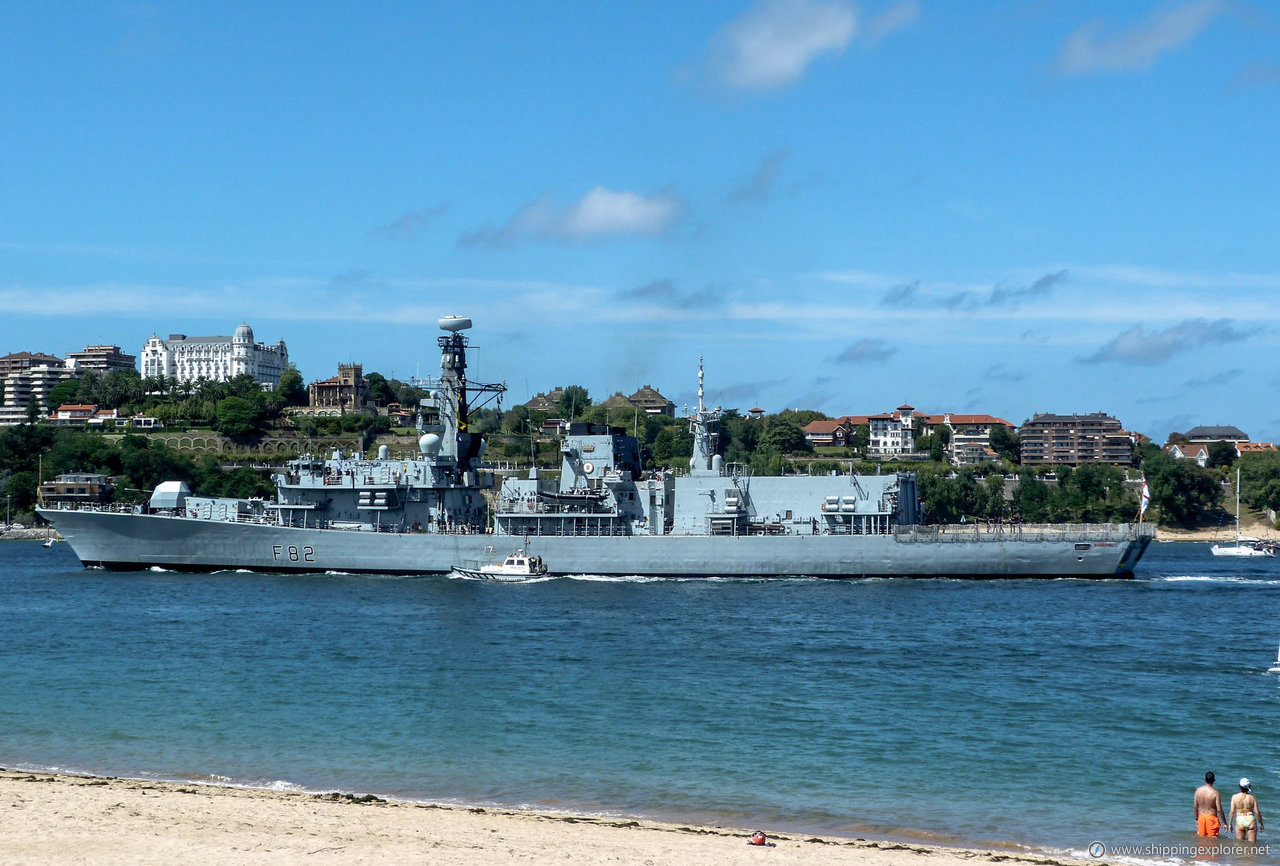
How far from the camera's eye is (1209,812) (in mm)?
16219

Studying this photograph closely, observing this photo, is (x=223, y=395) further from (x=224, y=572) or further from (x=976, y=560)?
(x=976, y=560)

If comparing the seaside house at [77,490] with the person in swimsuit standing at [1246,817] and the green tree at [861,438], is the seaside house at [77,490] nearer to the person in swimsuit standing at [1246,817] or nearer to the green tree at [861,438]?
the green tree at [861,438]

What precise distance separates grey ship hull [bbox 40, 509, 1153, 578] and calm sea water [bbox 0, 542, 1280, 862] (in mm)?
2813

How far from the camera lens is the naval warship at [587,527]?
4722 cm

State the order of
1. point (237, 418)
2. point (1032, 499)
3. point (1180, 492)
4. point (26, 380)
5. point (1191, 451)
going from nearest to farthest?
1. point (1032, 499)
2. point (1180, 492)
3. point (237, 418)
4. point (1191, 451)
5. point (26, 380)

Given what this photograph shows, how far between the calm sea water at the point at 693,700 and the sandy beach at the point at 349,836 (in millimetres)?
1166

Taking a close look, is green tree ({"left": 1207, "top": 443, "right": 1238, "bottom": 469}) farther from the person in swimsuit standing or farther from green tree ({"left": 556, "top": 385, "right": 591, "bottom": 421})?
the person in swimsuit standing

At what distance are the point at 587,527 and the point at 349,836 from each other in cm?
3376

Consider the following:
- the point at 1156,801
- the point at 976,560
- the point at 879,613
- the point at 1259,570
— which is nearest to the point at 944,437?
the point at 1259,570

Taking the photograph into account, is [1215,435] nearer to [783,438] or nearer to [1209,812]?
[783,438]

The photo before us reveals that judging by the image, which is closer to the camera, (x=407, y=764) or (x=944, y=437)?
(x=407, y=764)

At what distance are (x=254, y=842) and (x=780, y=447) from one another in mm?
113881

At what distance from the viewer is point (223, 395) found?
14175cm

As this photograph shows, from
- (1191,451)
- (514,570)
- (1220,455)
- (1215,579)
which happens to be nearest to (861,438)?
(1191,451)
